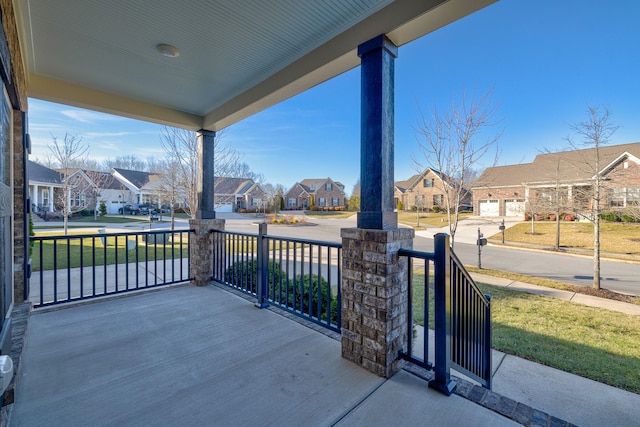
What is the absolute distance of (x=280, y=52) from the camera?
2.86m

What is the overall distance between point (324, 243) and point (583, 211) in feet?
29.8

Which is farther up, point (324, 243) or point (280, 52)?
point (280, 52)

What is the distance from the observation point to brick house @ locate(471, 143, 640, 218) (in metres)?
8.41

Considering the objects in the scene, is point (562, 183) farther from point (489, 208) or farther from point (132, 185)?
point (132, 185)

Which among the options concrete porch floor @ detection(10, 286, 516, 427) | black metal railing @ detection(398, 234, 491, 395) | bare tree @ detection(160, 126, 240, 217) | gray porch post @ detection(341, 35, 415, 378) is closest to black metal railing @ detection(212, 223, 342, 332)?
concrete porch floor @ detection(10, 286, 516, 427)

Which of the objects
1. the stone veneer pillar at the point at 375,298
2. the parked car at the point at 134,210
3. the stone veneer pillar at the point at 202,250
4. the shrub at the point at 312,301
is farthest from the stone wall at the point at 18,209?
the parked car at the point at 134,210

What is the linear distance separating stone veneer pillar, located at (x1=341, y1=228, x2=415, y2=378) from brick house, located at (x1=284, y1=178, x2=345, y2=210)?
36266 mm

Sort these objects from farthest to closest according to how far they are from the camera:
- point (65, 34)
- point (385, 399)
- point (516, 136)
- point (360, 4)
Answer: point (516, 136), point (65, 34), point (360, 4), point (385, 399)

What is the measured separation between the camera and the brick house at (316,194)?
39344 mm

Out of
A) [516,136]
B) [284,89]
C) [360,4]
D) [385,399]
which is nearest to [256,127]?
[516,136]

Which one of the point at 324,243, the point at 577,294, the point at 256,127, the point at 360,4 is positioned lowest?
the point at 577,294

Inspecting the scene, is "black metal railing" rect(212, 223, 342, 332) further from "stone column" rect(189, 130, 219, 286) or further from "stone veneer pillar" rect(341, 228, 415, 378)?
"stone veneer pillar" rect(341, 228, 415, 378)

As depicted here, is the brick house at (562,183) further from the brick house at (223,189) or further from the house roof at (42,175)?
the house roof at (42,175)

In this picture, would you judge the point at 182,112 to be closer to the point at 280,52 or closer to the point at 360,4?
the point at 280,52
